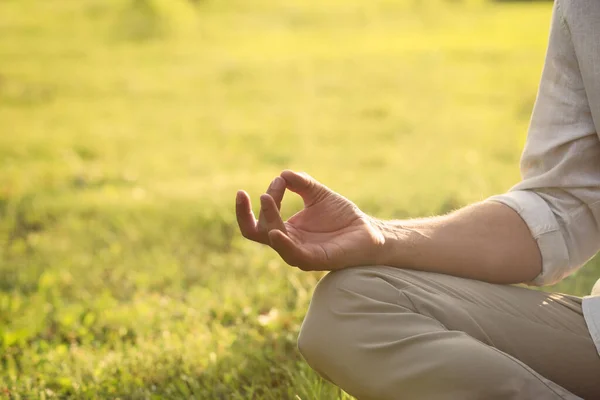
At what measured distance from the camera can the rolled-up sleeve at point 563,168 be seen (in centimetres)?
192

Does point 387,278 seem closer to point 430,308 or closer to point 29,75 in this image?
point 430,308

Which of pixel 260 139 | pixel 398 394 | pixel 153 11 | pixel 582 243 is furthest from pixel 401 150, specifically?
pixel 153 11

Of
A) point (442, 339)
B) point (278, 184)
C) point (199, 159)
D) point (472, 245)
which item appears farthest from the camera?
point (199, 159)

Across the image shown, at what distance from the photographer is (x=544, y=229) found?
192 cm

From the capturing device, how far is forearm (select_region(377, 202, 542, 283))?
184 cm

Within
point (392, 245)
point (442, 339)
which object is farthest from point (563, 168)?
point (442, 339)

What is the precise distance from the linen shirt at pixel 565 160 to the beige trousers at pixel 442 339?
0.46 feet

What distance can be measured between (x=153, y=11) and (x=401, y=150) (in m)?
9.42

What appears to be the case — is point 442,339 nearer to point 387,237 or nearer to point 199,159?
point 387,237

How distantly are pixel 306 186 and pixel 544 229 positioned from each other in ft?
2.02

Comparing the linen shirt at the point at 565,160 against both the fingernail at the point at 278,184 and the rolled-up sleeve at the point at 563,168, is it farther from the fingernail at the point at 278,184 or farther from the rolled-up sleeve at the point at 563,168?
the fingernail at the point at 278,184

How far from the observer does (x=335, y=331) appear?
1.65m

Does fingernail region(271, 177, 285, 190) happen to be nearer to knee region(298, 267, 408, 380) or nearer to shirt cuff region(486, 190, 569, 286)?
knee region(298, 267, 408, 380)

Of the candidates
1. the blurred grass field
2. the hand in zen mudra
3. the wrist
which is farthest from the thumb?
the blurred grass field
